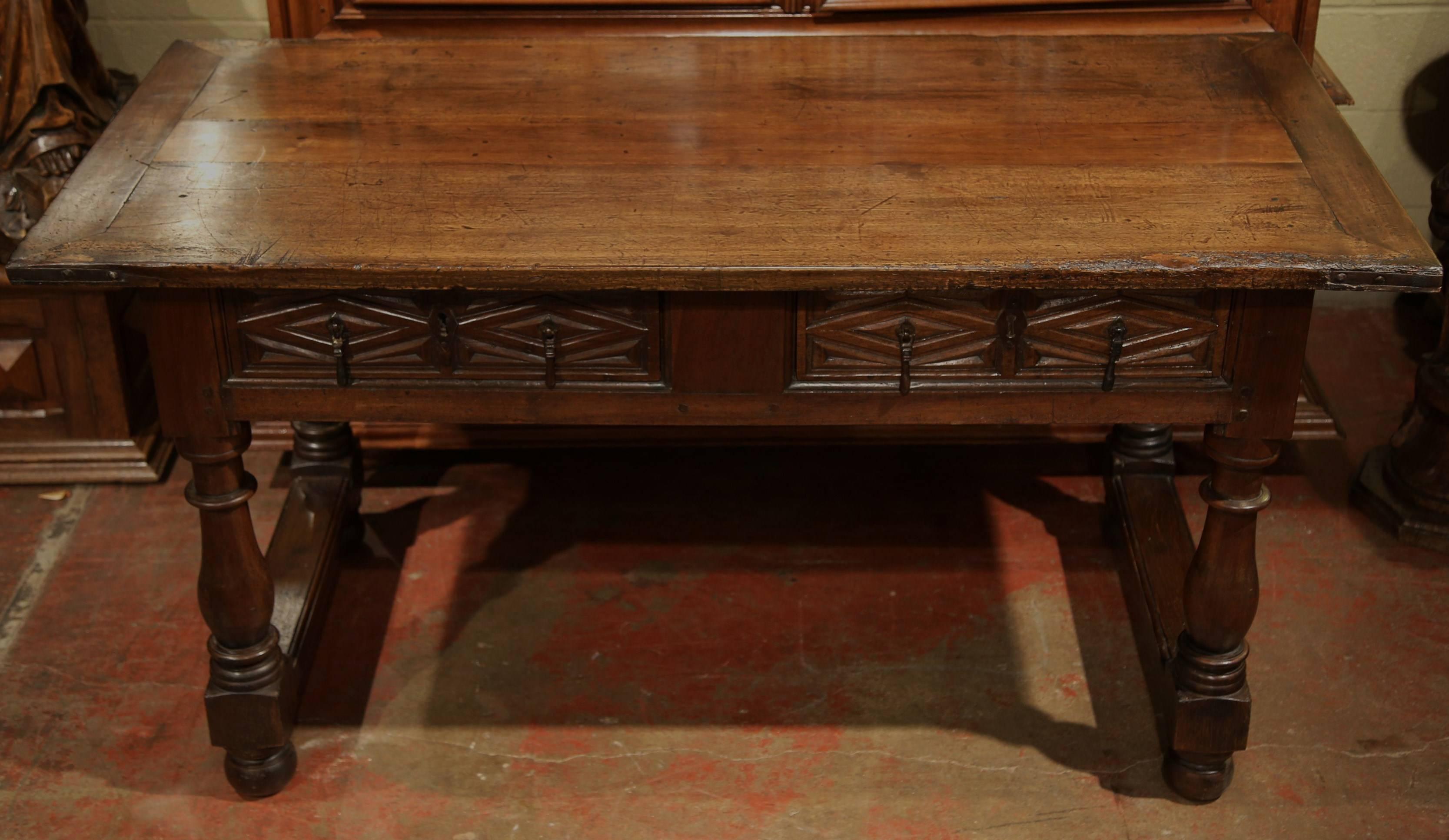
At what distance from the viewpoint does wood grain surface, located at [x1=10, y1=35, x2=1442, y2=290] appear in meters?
1.89

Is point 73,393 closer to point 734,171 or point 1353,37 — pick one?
point 734,171

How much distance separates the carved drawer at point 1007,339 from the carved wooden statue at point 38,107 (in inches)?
61.7

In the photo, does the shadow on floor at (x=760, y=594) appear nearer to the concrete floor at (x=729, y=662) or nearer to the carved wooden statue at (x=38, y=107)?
the concrete floor at (x=729, y=662)

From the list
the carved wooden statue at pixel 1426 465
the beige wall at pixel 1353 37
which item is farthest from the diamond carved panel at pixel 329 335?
the carved wooden statue at pixel 1426 465

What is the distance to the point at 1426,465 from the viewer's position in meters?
2.88

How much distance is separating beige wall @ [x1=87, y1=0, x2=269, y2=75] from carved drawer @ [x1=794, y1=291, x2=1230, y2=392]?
165 centimetres

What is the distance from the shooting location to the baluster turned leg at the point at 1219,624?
2127 mm

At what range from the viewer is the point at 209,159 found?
2.16 meters

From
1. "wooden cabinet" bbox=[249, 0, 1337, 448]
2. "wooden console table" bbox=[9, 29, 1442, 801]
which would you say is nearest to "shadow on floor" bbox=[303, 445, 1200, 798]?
"wooden console table" bbox=[9, 29, 1442, 801]

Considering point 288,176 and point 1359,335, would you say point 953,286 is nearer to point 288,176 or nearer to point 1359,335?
point 288,176

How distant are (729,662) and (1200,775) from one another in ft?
2.56

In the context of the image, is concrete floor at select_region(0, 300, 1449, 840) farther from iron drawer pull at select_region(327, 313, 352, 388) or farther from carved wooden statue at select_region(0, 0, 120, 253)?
iron drawer pull at select_region(327, 313, 352, 388)

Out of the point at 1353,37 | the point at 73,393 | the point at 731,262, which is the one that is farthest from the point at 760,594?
the point at 1353,37

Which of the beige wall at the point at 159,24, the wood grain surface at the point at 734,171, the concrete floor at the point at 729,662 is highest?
the wood grain surface at the point at 734,171
